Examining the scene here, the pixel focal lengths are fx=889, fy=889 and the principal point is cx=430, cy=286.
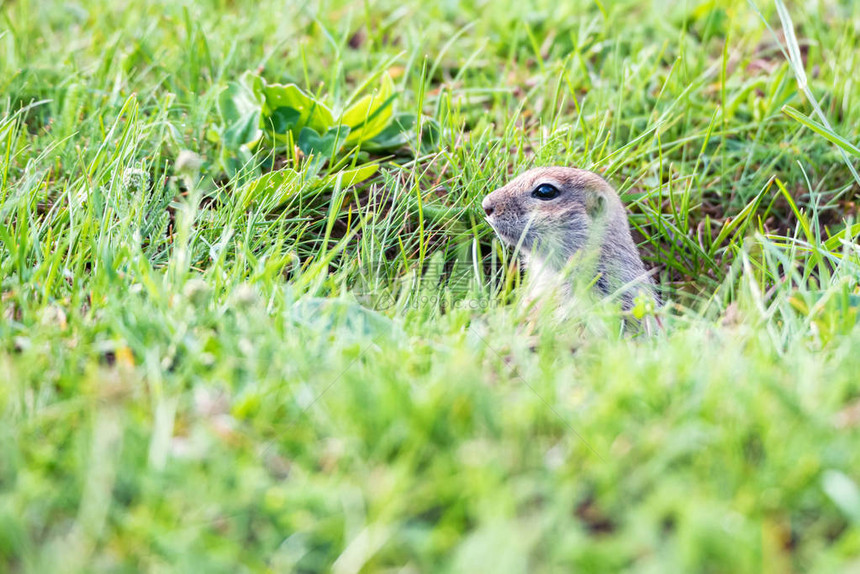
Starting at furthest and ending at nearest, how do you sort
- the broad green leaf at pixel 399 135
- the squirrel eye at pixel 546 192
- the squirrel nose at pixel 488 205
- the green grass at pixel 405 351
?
the broad green leaf at pixel 399 135 → the squirrel eye at pixel 546 192 → the squirrel nose at pixel 488 205 → the green grass at pixel 405 351

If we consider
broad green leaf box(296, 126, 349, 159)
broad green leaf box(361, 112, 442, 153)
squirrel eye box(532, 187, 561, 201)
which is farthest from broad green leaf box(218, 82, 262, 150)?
squirrel eye box(532, 187, 561, 201)

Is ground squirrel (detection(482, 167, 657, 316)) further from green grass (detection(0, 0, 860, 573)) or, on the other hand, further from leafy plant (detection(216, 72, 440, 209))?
leafy plant (detection(216, 72, 440, 209))

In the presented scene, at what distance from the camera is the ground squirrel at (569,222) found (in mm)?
3607

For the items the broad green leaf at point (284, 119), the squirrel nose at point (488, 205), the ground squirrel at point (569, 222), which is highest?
the broad green leaf at point (284, 119)

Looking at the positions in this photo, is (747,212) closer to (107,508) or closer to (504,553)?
(504,553)

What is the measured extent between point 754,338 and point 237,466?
4.65 feet

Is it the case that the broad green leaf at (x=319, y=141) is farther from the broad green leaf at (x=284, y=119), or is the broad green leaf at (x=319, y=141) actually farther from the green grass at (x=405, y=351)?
the green grass at (x=405, y=351)

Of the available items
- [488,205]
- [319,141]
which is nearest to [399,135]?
[319,141]

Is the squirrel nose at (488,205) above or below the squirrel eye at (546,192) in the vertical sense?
above

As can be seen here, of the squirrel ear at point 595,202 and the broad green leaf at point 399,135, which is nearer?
the squirrel ear at point 595,202

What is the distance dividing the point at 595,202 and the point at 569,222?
15cm

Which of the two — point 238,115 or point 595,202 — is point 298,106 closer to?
point 238,115

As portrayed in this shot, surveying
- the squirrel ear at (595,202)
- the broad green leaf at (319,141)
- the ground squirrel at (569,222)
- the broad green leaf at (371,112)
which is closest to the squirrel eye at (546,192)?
the ground squirrel at (569,222)

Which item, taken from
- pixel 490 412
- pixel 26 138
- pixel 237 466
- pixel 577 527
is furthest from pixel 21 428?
pixel 26 138
